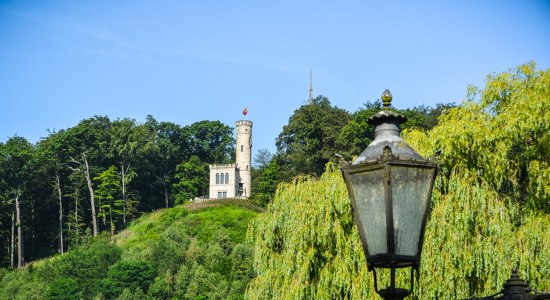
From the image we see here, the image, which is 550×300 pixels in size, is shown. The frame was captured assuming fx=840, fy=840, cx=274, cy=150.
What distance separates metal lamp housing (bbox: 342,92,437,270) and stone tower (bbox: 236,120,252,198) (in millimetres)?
86773

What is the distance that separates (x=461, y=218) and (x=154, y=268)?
144 ft

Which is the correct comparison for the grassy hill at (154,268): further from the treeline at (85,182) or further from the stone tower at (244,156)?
the stone tower at (244,156)

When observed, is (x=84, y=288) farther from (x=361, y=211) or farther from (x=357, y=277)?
(x=361, y=211)

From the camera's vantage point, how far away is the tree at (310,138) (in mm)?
76562

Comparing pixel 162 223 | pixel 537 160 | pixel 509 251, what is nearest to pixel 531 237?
pixel 509 251

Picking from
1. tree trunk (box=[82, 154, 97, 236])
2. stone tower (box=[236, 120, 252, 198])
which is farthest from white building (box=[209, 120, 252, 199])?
tree trunk (box=[82, 154, 97, 236])

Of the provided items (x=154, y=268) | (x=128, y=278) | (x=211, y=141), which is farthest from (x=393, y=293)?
(x=211, y=141)

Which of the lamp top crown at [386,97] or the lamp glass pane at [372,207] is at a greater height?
the lamp top crown at [386,97]

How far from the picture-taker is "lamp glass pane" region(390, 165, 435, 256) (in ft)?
19.3

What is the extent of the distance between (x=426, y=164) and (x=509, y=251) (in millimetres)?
12379

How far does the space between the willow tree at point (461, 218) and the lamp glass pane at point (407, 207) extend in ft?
35.8

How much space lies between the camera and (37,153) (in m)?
86.4

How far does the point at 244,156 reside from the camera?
96250 millimetres

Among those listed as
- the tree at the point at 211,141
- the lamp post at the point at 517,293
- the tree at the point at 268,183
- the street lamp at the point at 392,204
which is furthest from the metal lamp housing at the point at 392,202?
the tree at the point at 211,141
